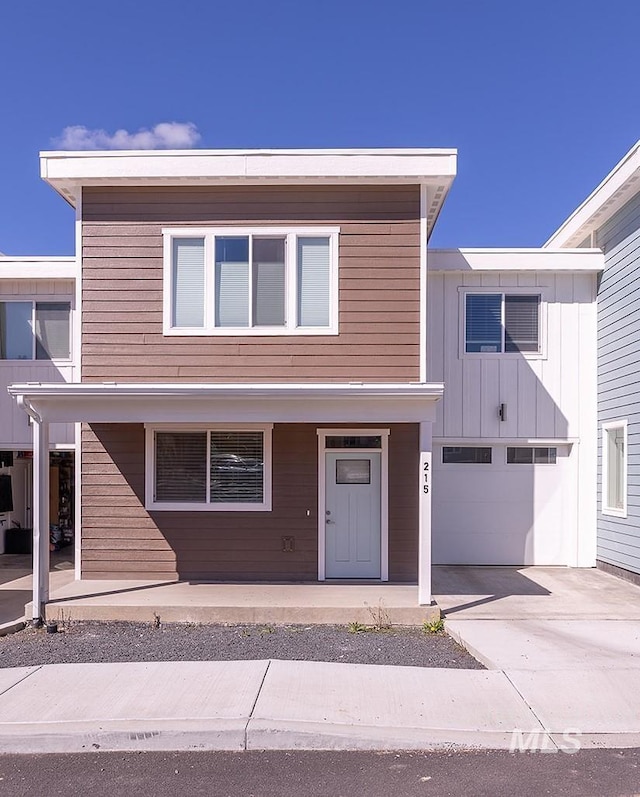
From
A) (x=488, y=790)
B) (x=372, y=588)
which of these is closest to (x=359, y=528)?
(x=372, y=588)

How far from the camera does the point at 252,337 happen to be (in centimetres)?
1048

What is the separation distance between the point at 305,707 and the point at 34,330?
9776mm

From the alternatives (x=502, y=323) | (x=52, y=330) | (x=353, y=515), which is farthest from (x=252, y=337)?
(x=52, y=330)

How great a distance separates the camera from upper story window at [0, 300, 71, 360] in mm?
13359

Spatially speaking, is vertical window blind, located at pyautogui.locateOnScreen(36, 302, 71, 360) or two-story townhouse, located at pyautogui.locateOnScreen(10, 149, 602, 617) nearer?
two-story townhouse, located at pyautogui.locateOnScreen(10, 149, 602, 617)

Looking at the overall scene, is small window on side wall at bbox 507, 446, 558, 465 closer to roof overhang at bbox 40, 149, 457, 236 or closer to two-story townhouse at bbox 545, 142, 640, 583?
two-story townhouse at bbox 545, 142, 640, 583

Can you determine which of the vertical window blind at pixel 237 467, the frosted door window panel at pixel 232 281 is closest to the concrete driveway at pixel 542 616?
the vertical window blind at pixel 237 467

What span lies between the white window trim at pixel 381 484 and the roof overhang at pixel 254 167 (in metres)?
3.50

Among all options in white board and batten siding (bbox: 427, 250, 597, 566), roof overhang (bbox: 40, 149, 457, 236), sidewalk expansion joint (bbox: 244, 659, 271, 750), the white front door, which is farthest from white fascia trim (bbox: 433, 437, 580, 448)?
sidewalk expansion joint (bbox: 244, 659, 271, 750)

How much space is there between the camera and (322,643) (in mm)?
7953

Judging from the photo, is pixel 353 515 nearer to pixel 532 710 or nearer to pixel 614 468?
pixel 614 468

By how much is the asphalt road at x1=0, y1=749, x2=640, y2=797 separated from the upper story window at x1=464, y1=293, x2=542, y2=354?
8316 mm

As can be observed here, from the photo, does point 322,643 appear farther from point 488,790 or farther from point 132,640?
point 488,790

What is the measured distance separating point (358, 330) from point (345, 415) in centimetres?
163
